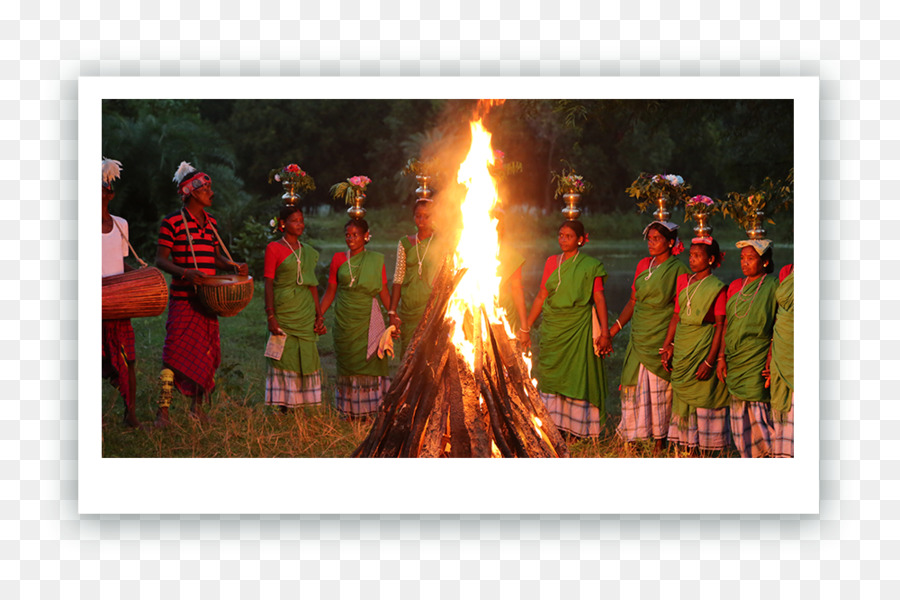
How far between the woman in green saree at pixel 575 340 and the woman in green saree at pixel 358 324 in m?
0.99

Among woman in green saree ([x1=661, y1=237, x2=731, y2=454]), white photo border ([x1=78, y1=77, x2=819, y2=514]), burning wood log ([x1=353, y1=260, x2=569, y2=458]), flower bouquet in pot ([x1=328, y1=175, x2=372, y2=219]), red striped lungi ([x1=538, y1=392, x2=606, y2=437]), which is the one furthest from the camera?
flower bouquet in pot ([x1=328, y1=175, x2=372, y2=219])

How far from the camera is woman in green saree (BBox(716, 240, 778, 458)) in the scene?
4.67 m

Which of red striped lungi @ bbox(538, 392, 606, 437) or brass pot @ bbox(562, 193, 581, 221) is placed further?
red striped lungi @ bbox(538, 392, 606, 437)

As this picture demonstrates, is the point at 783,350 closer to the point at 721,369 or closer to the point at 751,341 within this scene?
the point at 751,341

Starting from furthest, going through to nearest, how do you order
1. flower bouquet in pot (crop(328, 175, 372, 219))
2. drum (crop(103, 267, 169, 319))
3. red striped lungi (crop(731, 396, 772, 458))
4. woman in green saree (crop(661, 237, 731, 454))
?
flower bouquet in pot (crop(328, 175, 372, 219))
woman in green saree (crop(661, 237, 731, 454))
red striped lungi (crop(731, 396, 772, 458))
drum (crop(103, 267, 169, 319))

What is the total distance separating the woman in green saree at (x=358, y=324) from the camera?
18.4 feet

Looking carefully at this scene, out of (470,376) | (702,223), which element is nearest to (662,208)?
(702,223)

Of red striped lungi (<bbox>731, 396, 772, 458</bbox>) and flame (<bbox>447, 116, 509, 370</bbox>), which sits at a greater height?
flame (<bbox>447, 116, 509, 370</bbox>)

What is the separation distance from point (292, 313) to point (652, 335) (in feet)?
6.60

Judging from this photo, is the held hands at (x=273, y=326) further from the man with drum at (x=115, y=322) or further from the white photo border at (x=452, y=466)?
the white photo border at (x=452, y=466)

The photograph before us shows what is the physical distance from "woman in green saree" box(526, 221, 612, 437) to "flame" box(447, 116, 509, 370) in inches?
38.7

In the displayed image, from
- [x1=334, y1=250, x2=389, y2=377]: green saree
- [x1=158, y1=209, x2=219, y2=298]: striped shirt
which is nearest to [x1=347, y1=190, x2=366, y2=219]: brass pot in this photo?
[x1=334, y1=250, x2=389, y2=377]: green saree

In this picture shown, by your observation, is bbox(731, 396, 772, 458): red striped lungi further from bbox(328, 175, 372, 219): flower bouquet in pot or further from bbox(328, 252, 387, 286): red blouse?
bbox(328, 175, 372, 219): flower bouquet in pot

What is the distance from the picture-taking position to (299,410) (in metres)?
5.43
